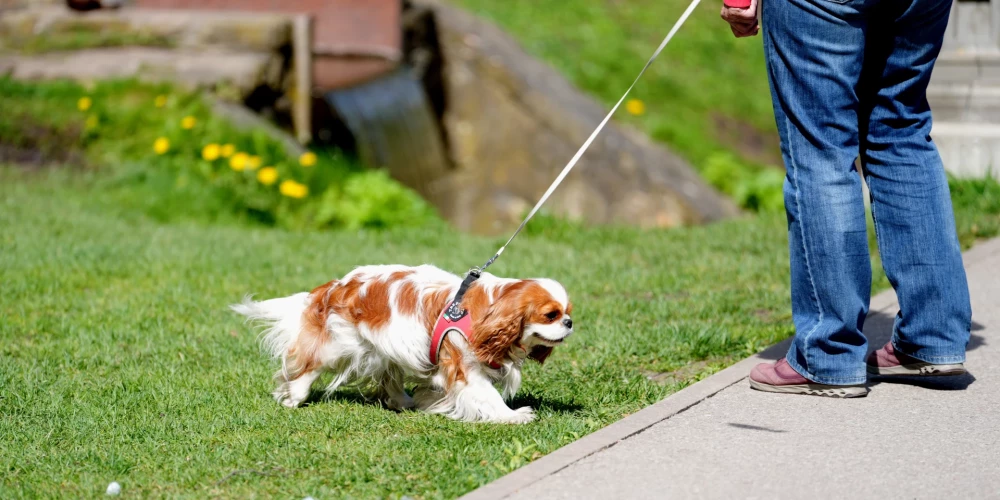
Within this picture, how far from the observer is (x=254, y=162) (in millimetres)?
9039

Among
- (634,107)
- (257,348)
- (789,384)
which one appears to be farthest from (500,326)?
(634,107)

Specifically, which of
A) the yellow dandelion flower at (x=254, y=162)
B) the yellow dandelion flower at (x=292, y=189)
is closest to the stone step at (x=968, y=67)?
the yellow dandelion flower at (x=292, y=189)

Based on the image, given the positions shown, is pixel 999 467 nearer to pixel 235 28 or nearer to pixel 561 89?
pixel 235 28

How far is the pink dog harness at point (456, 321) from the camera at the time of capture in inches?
149

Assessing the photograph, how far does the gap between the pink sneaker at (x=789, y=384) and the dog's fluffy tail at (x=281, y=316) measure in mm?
1765

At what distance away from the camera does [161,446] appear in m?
3.66

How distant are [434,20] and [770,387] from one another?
1086cm

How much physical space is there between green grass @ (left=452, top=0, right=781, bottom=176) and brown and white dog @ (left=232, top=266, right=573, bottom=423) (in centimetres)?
1079

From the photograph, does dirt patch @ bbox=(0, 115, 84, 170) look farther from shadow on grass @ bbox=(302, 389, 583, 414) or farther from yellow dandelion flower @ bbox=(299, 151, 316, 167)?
shadow on grass @ bbox=(302, 389, 583, 414)

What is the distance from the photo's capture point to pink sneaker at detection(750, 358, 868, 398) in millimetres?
3912

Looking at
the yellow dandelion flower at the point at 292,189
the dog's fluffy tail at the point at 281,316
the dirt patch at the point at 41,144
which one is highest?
the dog's fluffy tail at the point at 281,316

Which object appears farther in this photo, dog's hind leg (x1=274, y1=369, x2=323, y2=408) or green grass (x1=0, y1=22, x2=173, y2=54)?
green grass (x1=0, y1=22, x2=173, y2=54)

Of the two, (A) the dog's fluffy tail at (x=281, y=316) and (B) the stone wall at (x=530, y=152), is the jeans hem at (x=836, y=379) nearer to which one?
(A) the dog's fluffy tail at (x=281, y=316)

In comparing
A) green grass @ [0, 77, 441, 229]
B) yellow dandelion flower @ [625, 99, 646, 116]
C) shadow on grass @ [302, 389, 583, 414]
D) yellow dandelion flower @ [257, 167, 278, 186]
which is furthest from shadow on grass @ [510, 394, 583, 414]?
yellow dandelion flower @ [625, 99, 646, 116]
